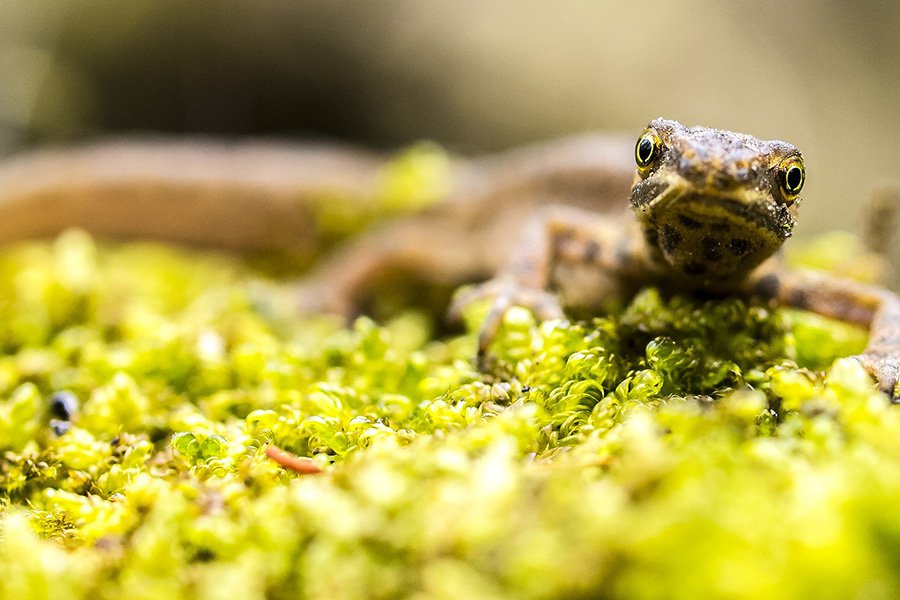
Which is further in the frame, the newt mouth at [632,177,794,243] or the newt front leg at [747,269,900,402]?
the newt front leg at [747,269,900,402]

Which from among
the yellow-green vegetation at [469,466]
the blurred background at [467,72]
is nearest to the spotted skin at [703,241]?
the yellow-green vegetation at [469,466]

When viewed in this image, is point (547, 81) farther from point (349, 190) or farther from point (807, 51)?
point (349, 190)

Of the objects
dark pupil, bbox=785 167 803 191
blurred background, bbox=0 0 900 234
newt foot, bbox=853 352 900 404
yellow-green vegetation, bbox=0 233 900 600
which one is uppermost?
blurred background, bbox=0 0 900 234

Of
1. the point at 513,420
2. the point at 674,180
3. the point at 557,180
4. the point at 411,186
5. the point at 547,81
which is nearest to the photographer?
the point at 513,420

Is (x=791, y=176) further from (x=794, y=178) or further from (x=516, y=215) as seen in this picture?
(x=516, y=215)

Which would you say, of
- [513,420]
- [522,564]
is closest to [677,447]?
[513,420]

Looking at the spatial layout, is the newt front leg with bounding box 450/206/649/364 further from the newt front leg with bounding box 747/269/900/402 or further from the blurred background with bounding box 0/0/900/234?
the blurred background with bounding box 0/0/900/234

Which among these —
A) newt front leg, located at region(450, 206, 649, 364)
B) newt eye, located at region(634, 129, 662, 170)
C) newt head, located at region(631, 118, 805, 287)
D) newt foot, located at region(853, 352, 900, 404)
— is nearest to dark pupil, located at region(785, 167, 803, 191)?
newt head, located at region(631, 118, 805, 287)

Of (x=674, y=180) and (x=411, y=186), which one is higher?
(x=411, y=186)
